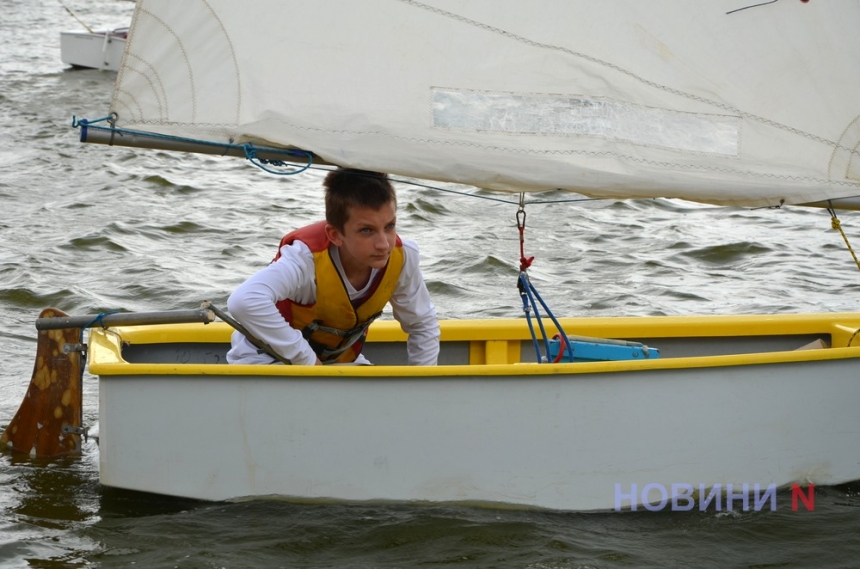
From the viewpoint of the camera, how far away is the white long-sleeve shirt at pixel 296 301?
9.29 ft

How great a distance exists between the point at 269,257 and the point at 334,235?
11.5ft

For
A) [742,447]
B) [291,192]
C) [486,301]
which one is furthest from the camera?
[291,192]

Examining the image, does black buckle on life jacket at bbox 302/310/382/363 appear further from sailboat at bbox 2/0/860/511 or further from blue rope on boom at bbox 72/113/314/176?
blue rope on boom at bbox 72/113/314/176

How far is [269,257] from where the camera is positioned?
635 cm

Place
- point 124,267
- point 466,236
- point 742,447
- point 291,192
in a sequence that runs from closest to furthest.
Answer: point 742,447 → point 124,267 → point 466,236 → point 291,192

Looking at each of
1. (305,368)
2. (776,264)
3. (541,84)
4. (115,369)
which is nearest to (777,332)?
(541,84)

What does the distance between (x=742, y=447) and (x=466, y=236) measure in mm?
3965

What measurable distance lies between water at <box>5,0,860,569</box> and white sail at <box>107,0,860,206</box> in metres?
0.94

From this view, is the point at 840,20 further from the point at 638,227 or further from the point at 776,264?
the point at 638,227

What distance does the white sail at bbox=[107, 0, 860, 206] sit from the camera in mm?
2779

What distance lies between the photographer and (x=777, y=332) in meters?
3.62

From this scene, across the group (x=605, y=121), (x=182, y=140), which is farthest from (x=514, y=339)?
(x=182, y=140)

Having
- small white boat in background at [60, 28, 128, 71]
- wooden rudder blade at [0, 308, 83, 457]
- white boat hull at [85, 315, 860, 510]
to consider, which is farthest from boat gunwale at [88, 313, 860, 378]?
small white boat in background at [60, 28, 128, 71]

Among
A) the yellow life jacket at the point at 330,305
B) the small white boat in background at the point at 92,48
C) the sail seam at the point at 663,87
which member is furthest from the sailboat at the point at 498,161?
the small white boat in background at the point at 92,48
